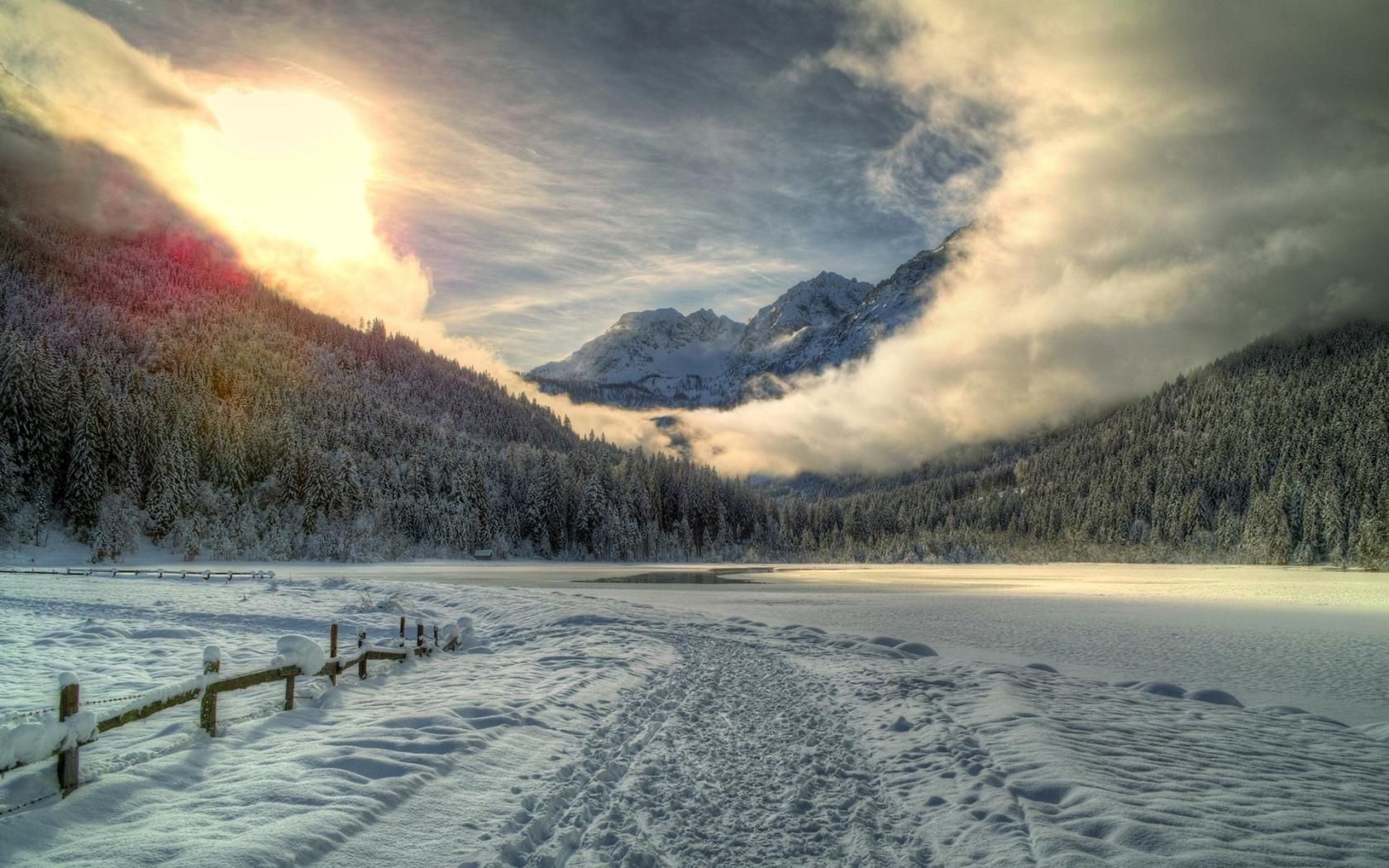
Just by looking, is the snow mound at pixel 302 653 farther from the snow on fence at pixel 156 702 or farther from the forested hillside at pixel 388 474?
the forested hillside at pixel 388 474

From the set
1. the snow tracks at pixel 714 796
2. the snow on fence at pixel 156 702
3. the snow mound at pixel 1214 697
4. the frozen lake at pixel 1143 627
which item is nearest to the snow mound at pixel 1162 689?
the snow mound at pixel 1214 697

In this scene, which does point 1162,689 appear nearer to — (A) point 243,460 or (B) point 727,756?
(B) point 727,756

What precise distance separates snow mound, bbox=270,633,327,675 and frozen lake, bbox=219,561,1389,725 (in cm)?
1885

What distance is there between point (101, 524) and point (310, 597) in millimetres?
59017

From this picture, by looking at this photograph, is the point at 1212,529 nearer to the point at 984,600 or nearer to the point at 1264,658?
the point at 984,600

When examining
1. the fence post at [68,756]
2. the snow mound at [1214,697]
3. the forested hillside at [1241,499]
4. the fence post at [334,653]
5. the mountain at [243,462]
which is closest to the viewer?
the fence post at [68,756]

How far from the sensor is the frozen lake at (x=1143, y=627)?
62.8ft


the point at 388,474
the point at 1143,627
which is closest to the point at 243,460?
the point at 388,474

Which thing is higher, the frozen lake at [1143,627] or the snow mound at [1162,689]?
the snow mound at [1162,689]

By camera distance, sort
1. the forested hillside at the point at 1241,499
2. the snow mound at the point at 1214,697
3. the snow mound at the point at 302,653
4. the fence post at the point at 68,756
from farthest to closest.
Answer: the forested hillside at the point at 1241,499 < the snow mound at the point at 1214,697 < the snow mound at the point at 302,653 < the fence post at the point at 68,756

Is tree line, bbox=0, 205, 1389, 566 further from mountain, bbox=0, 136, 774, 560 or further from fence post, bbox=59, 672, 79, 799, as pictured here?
fence post, bbox=59, 672, 79, 799

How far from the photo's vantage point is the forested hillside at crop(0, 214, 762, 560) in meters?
78.1

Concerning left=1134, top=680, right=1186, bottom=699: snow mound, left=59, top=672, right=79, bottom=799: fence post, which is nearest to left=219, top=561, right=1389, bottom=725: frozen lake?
left=1134, top=680, right=1186, bottom=699: snow mound

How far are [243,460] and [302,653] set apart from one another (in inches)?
4115
